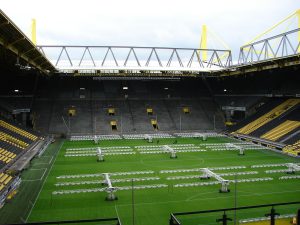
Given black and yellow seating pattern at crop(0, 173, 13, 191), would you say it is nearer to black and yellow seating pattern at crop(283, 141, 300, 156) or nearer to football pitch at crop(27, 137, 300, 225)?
football pitch at crop(27, 137, 300, 225)

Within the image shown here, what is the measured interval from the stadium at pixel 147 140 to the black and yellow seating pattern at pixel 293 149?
0.53ft

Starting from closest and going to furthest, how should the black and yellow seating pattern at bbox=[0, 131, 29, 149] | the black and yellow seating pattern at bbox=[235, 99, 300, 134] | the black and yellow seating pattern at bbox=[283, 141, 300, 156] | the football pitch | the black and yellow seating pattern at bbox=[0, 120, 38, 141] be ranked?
the football pitch
the black and yellow seating pattern at bbox=[0, 131, 29, 149]
the black and yellow seating pattern at bbox=[283, 141, 300, 156]
the black and yellow seating pattern at bbox=[0, 120, 38, 141]
the black and yellow seating pattern at bbox=[235, 99, 300, 134]

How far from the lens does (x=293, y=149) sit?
3597 cm

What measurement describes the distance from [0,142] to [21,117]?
22.6m

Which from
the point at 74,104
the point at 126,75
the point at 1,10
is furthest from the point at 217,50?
the point at 1,10

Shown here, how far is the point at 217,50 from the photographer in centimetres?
5753

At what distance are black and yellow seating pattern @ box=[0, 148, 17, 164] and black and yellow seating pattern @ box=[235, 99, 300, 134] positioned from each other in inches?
1245

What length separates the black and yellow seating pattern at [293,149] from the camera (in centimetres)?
3509

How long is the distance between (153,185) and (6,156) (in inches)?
549

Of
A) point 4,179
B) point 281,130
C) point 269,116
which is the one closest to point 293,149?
point 281,130

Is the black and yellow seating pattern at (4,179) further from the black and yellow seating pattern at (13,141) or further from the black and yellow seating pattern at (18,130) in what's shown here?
the black and yellow seating pattern at (18,130)

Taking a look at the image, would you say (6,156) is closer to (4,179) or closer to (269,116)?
(4,179)

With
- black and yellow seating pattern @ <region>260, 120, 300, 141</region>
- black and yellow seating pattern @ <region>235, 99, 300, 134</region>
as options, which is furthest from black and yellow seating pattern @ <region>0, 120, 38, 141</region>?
black and yellow seating pattern @ <region>260, 120, 300, 141</region>

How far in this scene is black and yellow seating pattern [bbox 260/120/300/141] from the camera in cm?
4181
